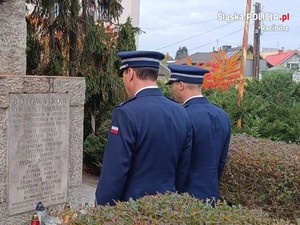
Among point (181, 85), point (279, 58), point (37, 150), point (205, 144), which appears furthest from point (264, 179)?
point (279, 58)

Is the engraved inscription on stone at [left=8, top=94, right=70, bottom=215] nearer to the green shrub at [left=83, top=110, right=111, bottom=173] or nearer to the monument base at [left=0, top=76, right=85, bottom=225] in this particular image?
the monument base at [left=0, top=76, right=85, bottom=225]

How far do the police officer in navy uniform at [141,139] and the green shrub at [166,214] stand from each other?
1.95 feet

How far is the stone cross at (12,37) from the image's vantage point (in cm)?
369

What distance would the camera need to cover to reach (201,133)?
10.5 ft

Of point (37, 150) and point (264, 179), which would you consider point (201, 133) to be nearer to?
point (264, 179)

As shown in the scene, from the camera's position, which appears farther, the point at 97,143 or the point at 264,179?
the point at 97,143

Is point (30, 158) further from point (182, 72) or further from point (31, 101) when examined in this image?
point (182, 72)

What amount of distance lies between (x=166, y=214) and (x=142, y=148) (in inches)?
32.1

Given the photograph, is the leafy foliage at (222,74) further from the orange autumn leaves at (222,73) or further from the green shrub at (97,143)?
the green shrub at (97,143)

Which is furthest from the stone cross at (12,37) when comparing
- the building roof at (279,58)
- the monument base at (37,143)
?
the building roof at (279,58)

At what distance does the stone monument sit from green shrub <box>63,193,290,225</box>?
1.62 metres

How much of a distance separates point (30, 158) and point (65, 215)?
1697 millimetres

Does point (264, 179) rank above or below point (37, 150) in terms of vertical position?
below

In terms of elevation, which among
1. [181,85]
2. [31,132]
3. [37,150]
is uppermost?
[181,85]
